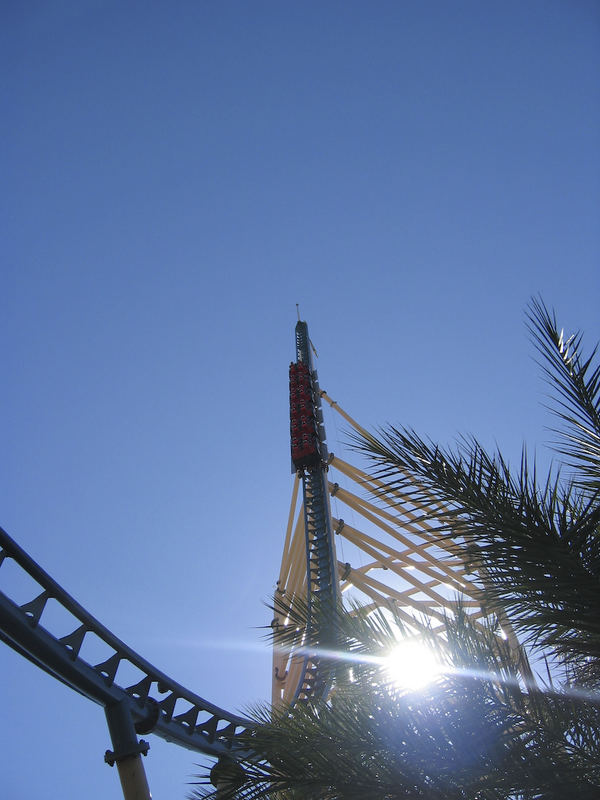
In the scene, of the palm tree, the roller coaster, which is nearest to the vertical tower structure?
the roller coaster

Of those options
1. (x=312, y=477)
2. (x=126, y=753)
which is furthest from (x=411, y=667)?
(x=312, y=477)

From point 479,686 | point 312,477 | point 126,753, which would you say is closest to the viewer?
point 479,686

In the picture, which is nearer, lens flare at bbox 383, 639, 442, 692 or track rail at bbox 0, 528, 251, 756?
lens flare at bbox 383, 639, 442, 692

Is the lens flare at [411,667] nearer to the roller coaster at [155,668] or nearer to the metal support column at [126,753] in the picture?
the roller coaster at [155,668]

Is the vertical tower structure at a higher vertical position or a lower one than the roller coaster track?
higher

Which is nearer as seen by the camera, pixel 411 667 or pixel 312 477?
pixel 411 667

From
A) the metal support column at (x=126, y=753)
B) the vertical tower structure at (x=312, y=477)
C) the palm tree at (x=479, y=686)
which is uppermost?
the vertical tower structure at (x=312, y=477)

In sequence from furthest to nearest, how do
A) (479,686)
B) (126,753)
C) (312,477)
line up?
1. (312,477)
2. (126,753)
3. (479,686)

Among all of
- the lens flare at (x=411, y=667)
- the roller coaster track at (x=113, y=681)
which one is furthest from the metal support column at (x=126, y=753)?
the lens flare at (x=411, y=667)

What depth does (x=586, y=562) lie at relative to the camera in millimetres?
2699

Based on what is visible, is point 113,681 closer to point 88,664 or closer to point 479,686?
point 88,664

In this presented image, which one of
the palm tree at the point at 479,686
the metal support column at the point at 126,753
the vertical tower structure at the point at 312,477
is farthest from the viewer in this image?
the vertical tower structure at the point at 312,477

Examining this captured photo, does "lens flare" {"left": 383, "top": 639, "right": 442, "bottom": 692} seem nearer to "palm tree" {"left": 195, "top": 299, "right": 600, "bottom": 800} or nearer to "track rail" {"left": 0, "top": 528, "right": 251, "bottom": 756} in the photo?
"palm tree" {"left": 195, "top": 299, "right": 600, "bottom": 800}

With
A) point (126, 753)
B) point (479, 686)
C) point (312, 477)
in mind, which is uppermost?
point (312, 477)
